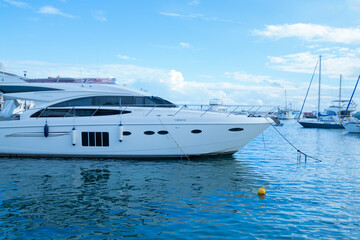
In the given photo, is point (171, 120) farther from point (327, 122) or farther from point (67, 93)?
point (327, 122)

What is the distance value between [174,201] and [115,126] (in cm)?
710

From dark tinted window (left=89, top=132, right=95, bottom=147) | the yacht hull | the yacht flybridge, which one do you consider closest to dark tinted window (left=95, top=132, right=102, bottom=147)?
the yacht flybridge

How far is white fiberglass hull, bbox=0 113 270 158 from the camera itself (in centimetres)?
1545

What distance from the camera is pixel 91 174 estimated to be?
42.5 feet

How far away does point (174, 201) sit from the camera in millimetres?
9453

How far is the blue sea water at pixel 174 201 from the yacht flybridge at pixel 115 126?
98 cm

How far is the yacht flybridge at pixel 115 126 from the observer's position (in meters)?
15.5

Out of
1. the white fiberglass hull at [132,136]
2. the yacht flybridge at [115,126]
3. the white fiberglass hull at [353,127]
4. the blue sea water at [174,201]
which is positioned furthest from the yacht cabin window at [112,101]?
the white fiberglass hull at [353,127]

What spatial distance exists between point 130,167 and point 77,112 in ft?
14.7

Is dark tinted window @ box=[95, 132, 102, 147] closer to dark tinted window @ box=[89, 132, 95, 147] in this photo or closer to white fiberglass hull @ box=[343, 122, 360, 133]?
dark tinted window @ box=[89, 132, 95, 147]

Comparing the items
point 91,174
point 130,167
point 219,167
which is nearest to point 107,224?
point 91,174

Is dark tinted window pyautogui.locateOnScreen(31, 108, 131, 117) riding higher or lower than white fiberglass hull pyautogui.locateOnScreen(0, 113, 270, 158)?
higher

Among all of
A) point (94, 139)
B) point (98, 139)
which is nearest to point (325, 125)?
point (98, 139)

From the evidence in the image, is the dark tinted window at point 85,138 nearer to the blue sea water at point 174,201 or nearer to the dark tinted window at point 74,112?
the dark tinted window at point 74,112
